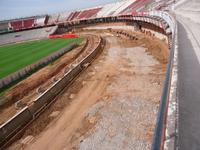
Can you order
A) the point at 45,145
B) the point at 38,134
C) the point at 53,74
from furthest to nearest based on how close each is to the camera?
the point at 53,74 < the point at 38,134 < the point at 45,145

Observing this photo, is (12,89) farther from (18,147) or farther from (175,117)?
(175,117)

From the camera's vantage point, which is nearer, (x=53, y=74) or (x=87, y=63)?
(x=53, y=74)

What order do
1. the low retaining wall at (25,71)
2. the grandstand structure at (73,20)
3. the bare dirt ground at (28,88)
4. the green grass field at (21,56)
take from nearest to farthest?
the bare dirt ground at (28,88), the low retaining wall at (25,71), the green grass field at (21,56), the grandstand structure at (73,20)

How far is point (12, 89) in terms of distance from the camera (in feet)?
76.7

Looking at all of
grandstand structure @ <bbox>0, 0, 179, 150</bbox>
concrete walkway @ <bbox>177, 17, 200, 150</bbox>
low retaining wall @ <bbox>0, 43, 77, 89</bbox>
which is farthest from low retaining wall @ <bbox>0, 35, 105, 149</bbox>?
grandstand structure @ <bbox>0, 0, 179, 150</bbox>

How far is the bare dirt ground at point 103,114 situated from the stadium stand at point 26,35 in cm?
5974

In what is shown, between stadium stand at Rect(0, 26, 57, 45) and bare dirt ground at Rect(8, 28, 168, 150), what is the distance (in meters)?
59.7

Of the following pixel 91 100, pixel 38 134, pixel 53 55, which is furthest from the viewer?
pixel 53 55

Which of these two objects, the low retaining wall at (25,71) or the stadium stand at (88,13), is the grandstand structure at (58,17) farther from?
the low retaining wall at (25,71)

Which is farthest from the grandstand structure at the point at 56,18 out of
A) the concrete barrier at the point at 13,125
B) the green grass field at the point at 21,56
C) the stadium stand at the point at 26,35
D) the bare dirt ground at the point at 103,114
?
the concrete barrier at the point at 13,125

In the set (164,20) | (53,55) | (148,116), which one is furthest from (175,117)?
(53,55)

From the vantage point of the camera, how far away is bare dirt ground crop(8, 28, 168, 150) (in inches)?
490

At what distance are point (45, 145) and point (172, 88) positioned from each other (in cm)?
796

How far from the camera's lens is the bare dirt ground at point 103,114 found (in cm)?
1245
